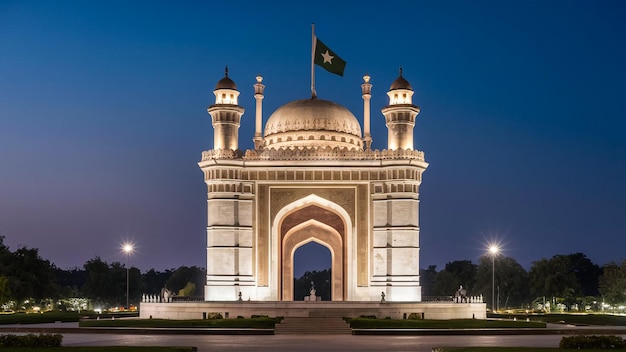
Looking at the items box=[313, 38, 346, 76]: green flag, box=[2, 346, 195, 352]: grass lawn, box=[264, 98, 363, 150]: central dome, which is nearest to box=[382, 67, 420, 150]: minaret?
box=[264, 98, 363, 150]: central dome

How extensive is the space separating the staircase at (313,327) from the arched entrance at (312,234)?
10563 mm

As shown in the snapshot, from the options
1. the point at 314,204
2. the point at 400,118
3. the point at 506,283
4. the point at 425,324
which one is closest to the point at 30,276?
the point at 314,204

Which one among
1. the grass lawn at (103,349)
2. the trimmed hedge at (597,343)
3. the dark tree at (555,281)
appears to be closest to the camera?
the grass lawn at (103,349)

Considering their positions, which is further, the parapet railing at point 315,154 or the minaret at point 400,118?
the minaret at point 400,118

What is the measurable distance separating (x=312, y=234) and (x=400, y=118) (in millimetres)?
8225

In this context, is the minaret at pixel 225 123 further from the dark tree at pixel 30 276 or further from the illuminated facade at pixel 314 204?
the dark tree at pixel 30 276

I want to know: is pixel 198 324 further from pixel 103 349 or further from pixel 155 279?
pixel 155 279

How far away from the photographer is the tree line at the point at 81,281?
174 ft

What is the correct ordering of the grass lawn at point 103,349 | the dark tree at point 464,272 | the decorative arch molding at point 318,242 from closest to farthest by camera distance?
the grass lawn at point 103,349, the decorative arch molding at point 318,242, the dark tree at point 464,272

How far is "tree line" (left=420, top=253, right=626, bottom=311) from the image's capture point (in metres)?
59.0

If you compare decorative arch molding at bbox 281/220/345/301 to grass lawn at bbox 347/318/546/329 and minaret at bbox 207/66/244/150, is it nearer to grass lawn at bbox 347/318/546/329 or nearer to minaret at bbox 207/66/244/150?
minaret at bbox 207/66/244/150

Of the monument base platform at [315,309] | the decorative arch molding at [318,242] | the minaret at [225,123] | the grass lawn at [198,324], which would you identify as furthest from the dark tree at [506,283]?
the grass lawn at [198,324]

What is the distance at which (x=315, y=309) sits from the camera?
1522 inches

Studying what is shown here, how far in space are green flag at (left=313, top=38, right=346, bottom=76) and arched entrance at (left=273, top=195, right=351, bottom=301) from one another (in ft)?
23.1
